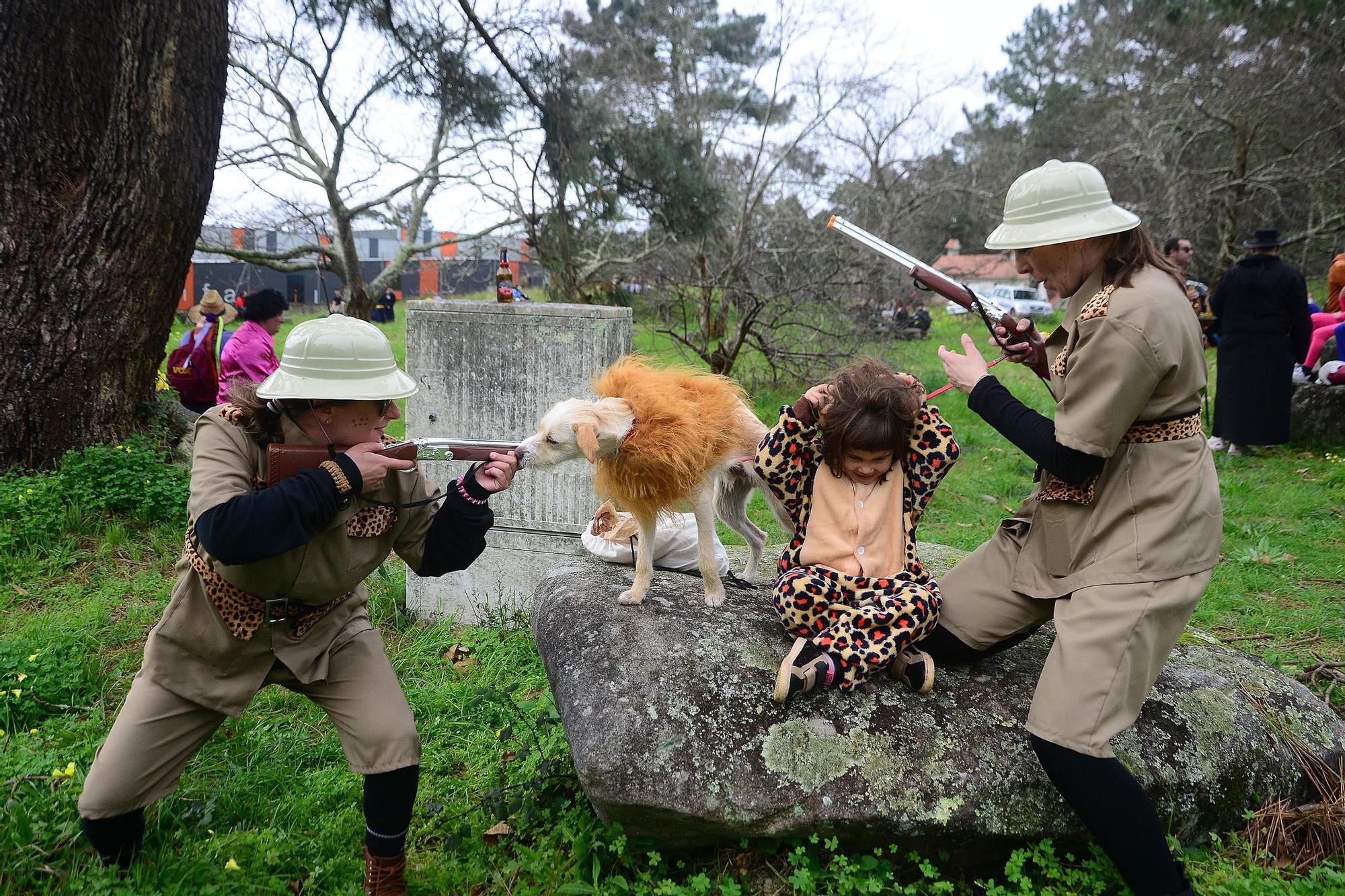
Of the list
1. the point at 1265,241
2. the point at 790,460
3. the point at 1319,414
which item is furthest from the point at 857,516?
the point at 1319,414

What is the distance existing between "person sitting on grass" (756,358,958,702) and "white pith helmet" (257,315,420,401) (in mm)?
1532

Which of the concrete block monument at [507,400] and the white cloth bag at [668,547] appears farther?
the concrete block monument at [507,400]

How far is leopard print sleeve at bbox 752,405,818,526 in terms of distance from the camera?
137 inches

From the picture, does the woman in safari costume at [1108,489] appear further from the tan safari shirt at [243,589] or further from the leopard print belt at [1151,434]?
the tan safari shirt at [243,589]

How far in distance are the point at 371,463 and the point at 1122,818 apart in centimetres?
253

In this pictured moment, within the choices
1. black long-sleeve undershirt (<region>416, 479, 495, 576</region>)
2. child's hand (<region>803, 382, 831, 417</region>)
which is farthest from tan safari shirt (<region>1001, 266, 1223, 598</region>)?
black long-sleeve undershirt (<region>416, 479, 495, 576</region>)

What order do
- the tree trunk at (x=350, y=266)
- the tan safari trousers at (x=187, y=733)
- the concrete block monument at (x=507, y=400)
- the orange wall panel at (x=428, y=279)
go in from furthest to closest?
1. the orange wall panel at (x=428, y=279)
2. the tree trunk at (x=350, y=266)
3. the concrete block monument at (x=507, y=400)
4. the tan safari trousers at (x=187, y=733)

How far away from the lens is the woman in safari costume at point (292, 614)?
9.05ft

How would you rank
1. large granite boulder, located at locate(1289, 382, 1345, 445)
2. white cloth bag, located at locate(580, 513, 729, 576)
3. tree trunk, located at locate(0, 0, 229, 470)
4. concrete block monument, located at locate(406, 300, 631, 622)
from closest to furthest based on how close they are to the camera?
white cloth bag, located at locate(580, 513, 729, 576), concrete block monument, located at locate(406, 300, 631, 622), tree trunk, located at locate(0, 0, 229, 470), large granite boulder, located at locate(1289, 382, 1345, 445)

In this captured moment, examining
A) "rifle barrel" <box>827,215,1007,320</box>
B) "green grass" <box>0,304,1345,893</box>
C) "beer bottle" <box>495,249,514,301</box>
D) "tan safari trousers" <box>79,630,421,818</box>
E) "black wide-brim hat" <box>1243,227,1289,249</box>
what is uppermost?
"black wide-brim hat" <box>1243,227,1289,249</box>

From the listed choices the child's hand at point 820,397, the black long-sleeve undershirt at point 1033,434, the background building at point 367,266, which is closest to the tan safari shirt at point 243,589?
the child's hand at point 820,397

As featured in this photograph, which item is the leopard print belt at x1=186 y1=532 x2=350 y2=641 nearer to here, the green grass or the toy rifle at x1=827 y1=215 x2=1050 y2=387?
the green grass

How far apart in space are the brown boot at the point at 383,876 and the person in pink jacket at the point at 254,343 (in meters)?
5.37

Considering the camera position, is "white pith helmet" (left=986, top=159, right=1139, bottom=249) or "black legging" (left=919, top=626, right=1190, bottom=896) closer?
"black legging" (left=919, top=626, right=1190, bottom=896)
